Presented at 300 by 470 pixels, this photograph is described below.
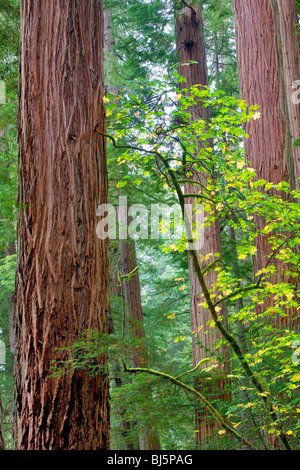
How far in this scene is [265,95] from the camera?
6.99 metres

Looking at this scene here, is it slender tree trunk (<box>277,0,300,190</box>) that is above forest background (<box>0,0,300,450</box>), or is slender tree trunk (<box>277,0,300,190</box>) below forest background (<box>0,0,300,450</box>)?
above

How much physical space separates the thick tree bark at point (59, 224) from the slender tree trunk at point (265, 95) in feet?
10.5

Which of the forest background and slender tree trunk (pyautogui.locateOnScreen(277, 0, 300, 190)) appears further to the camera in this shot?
slender tree trunk (pyautogui.locateOnScreen(277, 0, 300, 190))

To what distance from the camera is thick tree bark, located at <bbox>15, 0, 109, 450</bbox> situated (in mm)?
3477

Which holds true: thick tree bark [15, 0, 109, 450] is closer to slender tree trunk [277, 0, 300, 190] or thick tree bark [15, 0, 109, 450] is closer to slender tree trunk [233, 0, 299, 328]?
slender tree trunk [233, 0, 299, 328]

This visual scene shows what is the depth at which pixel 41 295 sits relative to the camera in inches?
142

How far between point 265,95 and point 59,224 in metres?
4.62

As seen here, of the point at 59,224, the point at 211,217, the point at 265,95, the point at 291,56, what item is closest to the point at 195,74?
the point at 291,56

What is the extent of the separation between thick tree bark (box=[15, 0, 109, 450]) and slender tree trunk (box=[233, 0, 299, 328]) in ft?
10.5

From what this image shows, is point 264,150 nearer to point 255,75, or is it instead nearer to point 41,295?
point 255,75

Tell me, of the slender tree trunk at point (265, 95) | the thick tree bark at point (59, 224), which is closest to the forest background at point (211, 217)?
the slender tree trunk at point (265, 95)

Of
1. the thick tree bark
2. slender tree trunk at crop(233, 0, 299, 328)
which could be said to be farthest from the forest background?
the thick tree bark

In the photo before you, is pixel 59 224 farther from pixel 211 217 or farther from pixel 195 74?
pixel 195 74

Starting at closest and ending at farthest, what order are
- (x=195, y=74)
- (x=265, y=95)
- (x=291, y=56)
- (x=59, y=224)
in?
(x=59, y=224)
(x=265, y=95)
(x=291, y=56)
(x=195, y=74)
